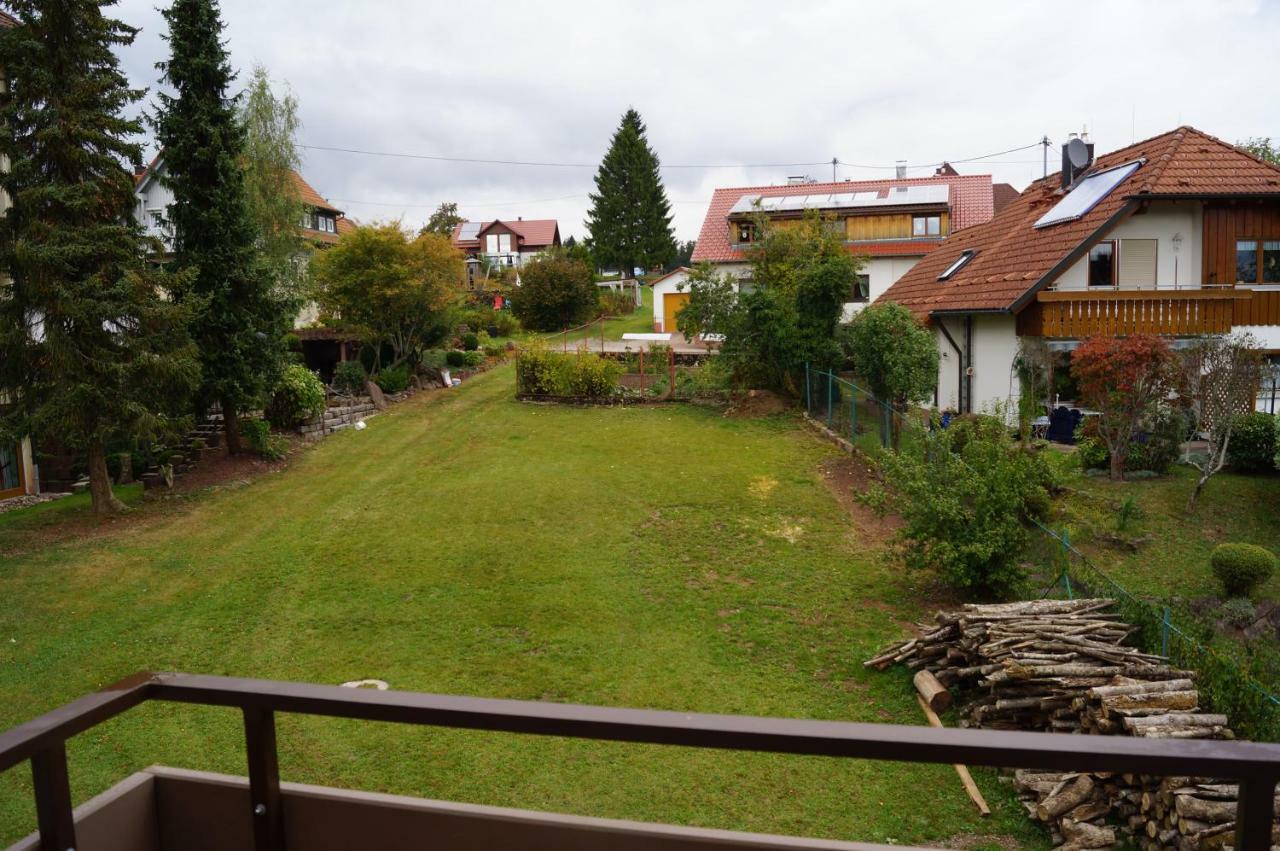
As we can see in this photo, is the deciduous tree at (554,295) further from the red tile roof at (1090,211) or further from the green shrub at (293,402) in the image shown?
the green shrub at (293,402)

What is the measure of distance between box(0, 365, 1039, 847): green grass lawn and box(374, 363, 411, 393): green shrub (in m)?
6.07

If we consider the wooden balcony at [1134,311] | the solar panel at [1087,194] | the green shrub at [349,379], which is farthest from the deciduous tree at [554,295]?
the wooden balcony at [1134,311]

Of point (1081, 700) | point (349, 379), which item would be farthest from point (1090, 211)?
point (349, 379)

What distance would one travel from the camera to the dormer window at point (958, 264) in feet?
80.4

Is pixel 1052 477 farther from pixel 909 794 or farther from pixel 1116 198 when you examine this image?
pixel 1116 198

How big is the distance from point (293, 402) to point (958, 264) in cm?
1789

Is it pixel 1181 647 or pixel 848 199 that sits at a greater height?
pixel 848 199

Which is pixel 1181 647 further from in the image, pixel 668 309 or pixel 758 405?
pixel 668 309

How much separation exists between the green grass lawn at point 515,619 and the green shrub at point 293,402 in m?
1.93

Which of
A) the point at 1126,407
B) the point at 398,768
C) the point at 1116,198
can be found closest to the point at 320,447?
the point at 398,768

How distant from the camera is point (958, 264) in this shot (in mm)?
24906

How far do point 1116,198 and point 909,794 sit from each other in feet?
56.0

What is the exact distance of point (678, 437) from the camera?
64.5ft

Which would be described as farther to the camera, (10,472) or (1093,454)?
(10,472)
